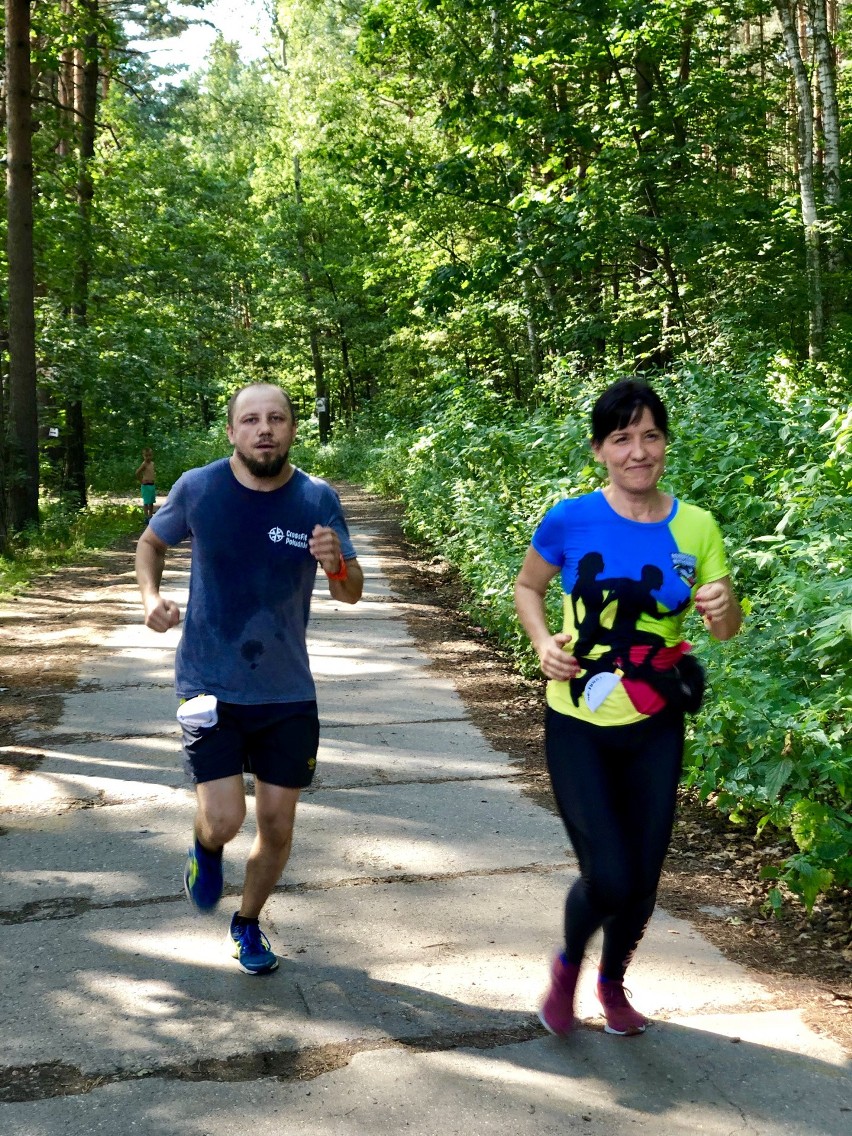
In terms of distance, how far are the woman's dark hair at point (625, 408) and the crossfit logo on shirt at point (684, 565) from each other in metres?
0.37

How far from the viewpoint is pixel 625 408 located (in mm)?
3385

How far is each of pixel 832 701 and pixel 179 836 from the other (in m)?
3.15

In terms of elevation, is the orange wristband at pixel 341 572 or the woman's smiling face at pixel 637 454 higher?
the woman's smiling face at pixel 637 454

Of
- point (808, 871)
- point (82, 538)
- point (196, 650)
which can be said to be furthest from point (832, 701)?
point (82, 538)

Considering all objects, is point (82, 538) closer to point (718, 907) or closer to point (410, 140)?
point (410, 140)

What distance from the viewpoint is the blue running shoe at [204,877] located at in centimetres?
412

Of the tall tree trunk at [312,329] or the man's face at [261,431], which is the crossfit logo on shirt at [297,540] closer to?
the man's face at [261,431]

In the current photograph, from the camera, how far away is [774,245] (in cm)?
1533

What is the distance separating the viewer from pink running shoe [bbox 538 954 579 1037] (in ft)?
11.8

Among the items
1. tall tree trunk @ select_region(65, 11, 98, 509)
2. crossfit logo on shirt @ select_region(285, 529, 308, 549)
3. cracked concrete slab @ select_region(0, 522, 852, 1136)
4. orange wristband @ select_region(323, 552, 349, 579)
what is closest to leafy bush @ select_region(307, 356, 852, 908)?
cracked concrete slab @ select_region(0, 522, 852, 1136)

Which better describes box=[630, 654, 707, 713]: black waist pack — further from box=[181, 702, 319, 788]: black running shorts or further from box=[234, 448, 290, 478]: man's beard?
box=[234, 448, 290, 478]: man's beard

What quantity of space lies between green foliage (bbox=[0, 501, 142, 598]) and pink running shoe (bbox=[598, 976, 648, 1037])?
11866mm

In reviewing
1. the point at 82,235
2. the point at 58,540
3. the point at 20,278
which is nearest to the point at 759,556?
the point at 20,278

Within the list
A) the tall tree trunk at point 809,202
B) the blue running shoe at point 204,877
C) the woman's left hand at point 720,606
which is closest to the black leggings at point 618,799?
the woman's left hand at point 720,606
